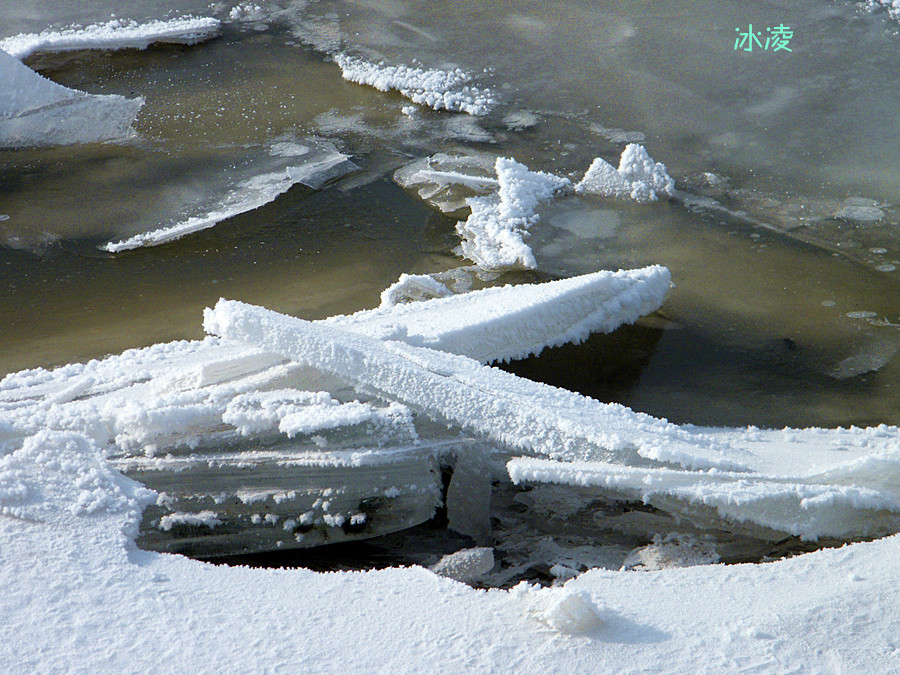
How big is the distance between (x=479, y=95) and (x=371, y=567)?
3732mm

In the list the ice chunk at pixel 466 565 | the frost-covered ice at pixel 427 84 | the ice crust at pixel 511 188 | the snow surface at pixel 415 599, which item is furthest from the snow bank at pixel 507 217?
the ice chunk at pixel 466 565

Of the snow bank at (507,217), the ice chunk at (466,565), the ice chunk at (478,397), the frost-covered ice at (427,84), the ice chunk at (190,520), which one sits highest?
the frost-covered ice at (427,84)

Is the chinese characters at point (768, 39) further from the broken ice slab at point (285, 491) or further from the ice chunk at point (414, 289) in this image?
the broken ice slab at point (285, 491)

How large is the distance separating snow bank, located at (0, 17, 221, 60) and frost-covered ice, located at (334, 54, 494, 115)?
4.17 ft

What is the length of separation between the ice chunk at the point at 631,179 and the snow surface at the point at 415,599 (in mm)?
2145

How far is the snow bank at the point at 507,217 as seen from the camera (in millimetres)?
3572

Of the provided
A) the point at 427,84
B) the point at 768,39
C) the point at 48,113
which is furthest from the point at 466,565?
the point at 768,39

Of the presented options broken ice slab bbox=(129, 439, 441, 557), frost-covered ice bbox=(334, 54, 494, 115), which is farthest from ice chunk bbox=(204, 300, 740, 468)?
frost-covered ice bbox=(334, 54, 494, 115)

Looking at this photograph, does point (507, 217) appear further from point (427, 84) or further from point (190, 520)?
point (190, 520)

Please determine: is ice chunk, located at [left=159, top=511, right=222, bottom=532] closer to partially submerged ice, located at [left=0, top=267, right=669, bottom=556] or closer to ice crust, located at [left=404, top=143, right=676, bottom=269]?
partially submerged ice, located at [left=0, top=267, right=669, bottom=556]

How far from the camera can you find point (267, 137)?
Answer: 4.69 m

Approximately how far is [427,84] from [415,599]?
4.08 meters

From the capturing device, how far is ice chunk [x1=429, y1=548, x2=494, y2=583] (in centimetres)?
183

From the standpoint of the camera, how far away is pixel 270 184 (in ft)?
13.8
